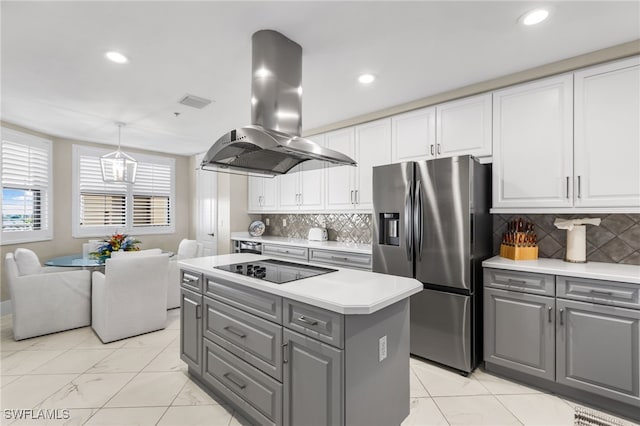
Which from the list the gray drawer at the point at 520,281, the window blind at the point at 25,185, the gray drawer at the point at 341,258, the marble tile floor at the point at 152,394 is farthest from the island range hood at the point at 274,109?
the window blind at the point at 25,185

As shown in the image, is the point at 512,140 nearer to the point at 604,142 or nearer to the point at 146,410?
the point at 604,142

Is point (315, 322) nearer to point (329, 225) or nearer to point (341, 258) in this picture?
point (341, 258)

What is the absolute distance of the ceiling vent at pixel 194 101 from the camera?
3146 mm

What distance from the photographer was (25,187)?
418 cm

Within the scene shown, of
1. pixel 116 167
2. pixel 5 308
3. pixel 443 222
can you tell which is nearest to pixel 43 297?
pixel 5 308

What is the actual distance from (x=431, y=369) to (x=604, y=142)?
223cm

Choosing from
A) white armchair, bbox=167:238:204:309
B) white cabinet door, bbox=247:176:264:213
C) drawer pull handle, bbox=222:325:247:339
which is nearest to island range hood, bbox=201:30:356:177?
drawer pull handle, bbox=222:325:247:339

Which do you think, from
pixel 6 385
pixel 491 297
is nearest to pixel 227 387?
pixel 6 385

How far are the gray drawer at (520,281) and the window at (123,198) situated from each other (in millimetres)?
5640

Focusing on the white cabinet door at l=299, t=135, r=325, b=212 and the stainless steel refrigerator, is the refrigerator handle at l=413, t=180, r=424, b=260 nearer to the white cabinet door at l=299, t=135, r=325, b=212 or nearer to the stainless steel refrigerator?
the stainless steel refrigerator

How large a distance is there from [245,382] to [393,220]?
73.6 inches

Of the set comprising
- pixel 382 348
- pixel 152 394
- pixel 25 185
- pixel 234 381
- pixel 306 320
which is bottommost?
pixel 152 394

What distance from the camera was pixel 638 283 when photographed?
191 centimetres

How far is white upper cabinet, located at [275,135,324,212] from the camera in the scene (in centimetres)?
417
